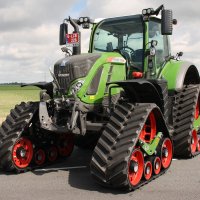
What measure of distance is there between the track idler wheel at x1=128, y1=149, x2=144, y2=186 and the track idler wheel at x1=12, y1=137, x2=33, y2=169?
2.05 meters

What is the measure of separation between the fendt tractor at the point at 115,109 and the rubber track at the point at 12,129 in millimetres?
16

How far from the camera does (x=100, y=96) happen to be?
633cm

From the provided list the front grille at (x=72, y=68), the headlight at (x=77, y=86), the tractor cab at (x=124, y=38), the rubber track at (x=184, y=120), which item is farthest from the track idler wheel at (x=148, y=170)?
the tractor cab at (x=124, y=38)

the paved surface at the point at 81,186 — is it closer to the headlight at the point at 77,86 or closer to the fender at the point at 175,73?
the headlight at the point at 77,86

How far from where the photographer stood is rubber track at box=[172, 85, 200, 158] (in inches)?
277

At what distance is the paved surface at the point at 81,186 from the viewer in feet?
16.3

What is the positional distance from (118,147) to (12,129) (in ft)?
6.89

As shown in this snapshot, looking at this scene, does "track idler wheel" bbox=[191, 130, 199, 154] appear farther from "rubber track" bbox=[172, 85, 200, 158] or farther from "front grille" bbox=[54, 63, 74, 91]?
"front grille" bbox=[54, 63, 74, 91]

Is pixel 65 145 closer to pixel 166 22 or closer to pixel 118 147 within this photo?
pixel 118 147

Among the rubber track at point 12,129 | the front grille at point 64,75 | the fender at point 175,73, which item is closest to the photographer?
the rubber track at point 12,129

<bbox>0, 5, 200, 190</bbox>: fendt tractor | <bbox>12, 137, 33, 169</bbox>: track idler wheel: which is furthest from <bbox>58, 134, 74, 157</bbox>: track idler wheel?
<bbox>12, 137, 33, 169</bbox>: track idler wheel

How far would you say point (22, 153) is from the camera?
20.9ft

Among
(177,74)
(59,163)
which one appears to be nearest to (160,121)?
(177,74)

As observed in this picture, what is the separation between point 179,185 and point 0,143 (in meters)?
2.97
